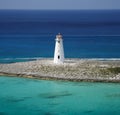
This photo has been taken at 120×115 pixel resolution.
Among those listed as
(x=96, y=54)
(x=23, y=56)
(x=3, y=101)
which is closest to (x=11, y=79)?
(x=3, y=101)

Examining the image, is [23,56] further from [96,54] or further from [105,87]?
[105,87]

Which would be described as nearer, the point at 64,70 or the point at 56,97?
the point at 56,97

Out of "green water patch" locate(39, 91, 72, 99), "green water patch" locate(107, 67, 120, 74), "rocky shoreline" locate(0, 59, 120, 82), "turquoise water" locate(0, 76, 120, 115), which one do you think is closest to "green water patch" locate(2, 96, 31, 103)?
"turquoise water" locate(0, 76, 120, 115)

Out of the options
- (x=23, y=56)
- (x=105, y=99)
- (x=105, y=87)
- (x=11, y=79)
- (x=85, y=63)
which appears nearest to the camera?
(x=105, y=99)

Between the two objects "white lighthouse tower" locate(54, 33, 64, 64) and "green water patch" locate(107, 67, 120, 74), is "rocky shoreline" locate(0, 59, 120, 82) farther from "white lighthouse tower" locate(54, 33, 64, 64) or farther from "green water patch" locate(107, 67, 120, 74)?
"white lighthouse tower" locate(54, 33, 64, 64)

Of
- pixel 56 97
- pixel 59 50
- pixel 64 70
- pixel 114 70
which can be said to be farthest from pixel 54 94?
pixel 59 50

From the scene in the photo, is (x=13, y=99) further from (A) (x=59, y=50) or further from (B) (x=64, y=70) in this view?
(A) (x=59, y=50)
